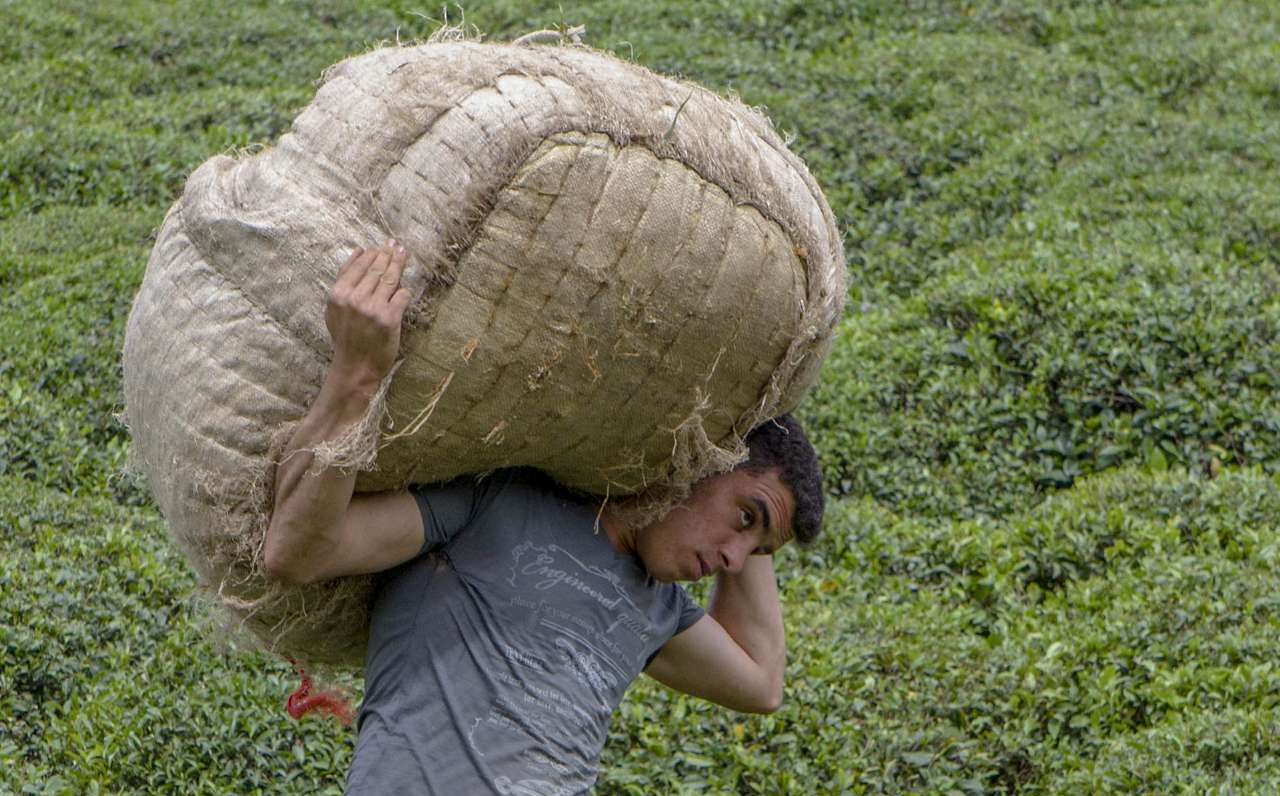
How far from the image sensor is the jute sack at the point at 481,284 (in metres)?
2.54

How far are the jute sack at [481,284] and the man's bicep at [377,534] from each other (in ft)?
0.13

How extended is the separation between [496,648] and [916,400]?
4.49 meters

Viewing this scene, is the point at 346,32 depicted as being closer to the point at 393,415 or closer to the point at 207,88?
the point at 207,88

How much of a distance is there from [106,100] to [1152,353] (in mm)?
6158

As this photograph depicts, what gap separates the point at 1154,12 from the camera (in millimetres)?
10664

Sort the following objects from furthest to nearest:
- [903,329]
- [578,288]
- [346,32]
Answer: [346,32] < [903,329] < [578,288]

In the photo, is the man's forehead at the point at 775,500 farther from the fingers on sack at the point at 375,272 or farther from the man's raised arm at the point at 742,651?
the fingers on sack at the point at 375,272

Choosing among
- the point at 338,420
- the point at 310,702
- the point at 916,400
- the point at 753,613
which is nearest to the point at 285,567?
the point at 338,420

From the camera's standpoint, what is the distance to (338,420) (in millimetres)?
2441

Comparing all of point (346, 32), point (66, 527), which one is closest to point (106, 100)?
point (346, 32)

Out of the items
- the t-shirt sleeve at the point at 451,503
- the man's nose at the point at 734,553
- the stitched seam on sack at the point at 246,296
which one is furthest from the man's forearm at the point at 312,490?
the man's nose at the point at 734,553

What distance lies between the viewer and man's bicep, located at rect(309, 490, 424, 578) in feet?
8.52

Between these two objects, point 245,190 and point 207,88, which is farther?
point 207,88

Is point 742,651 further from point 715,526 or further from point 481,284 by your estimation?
point 481,284
